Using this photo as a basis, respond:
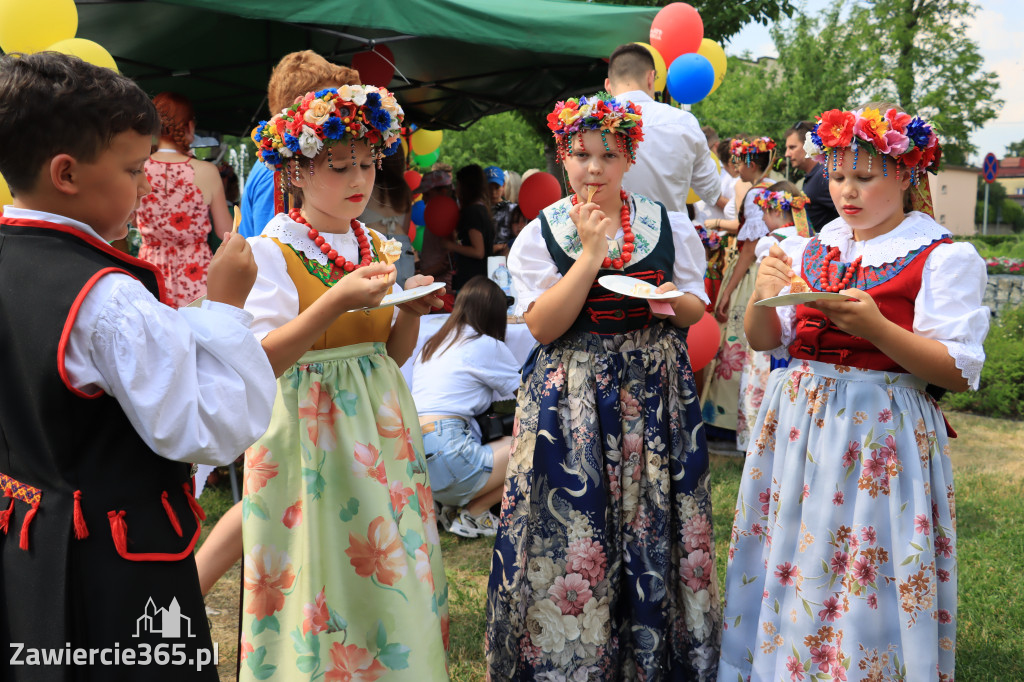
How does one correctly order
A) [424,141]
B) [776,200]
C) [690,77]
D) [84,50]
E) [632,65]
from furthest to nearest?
[424,141], [690,77], [776,200], [632,65], [84,50]

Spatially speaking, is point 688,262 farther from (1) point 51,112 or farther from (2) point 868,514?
(1) point 51,112

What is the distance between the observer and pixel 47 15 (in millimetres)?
3287

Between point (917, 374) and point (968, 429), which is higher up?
point (917, 374)

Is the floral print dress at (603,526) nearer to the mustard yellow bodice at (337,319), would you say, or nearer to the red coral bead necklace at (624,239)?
the red coral bead necklace at (624,239)

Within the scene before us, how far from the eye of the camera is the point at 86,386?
1.31 metres

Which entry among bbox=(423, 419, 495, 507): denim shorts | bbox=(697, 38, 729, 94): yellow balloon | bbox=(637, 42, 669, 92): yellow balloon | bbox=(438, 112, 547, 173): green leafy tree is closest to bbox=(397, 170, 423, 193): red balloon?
bbox=(697, 38, 729, 94): yellow balloon

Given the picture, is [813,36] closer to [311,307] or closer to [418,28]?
[418,28]

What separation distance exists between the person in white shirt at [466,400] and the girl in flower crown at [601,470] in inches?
59.8

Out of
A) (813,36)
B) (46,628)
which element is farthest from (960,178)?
(46,628)

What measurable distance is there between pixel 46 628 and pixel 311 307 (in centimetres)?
93

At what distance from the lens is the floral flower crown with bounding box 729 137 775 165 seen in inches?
216

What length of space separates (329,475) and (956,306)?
1.75 meters

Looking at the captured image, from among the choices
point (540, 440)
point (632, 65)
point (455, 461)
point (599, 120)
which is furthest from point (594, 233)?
point (632, 65)

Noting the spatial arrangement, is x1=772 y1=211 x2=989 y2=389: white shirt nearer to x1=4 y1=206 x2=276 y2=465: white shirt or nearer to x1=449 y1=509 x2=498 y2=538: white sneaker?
x1=4 y1=206 x2=276 y2=465: white shirt
